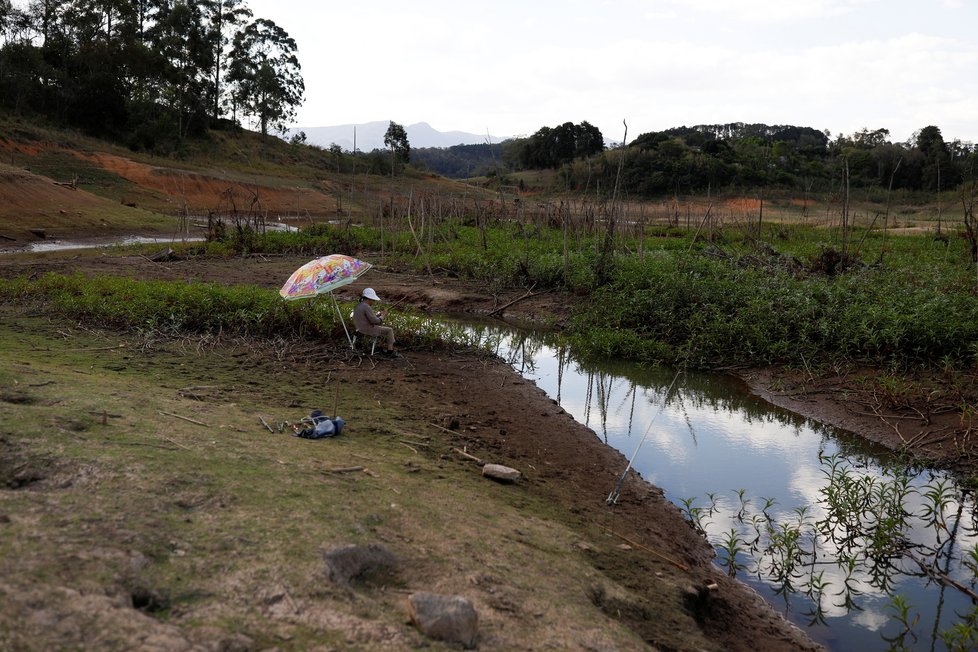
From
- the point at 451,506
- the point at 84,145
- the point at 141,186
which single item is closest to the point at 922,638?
the point at 451,506

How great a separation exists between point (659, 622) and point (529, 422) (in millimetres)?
2797

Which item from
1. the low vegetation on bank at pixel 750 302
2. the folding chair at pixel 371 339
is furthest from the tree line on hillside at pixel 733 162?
the folding chair at pixel 371 339

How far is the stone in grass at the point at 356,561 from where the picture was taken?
2525 mm

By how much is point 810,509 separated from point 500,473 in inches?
89.0

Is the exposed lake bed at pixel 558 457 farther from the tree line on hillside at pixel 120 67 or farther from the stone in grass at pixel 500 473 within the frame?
the tree line on hillside at pixel 120 67

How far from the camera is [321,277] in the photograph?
20.5ft

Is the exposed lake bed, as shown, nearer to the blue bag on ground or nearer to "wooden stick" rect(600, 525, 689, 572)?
"wooden stick" rect(600, 525, 689, 572)

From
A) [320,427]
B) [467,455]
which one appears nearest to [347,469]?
[320,427]

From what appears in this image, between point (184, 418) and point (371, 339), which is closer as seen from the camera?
point (184, 418)

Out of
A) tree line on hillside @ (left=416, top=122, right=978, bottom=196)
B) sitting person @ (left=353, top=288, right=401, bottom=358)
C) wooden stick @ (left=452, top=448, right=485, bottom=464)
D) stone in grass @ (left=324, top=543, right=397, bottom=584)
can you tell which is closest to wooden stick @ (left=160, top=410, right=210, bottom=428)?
wooden stick @ (left=452, top=448, right=485, bottom=464)

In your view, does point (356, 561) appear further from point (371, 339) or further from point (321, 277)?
point (371, 339)

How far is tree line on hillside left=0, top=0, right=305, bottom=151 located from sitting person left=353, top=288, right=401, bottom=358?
32.0 metres

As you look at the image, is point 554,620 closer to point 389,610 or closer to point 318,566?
point 389,610

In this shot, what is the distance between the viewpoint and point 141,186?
2827 cm
